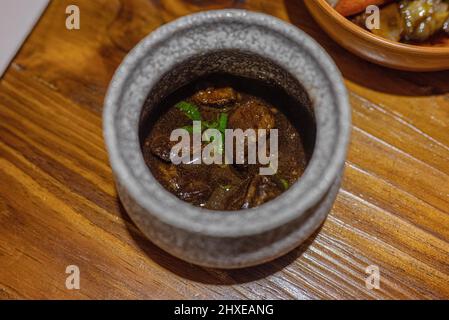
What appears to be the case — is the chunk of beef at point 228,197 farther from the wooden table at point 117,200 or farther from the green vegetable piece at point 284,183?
the wooden table at point 117,200

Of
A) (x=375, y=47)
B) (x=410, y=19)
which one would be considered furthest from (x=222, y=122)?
(x=410, y=19)

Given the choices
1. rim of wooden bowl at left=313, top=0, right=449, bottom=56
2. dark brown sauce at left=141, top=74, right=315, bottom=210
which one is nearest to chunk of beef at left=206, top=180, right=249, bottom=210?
dark brown sauce at left=141, top=74, right=315, bottom=210

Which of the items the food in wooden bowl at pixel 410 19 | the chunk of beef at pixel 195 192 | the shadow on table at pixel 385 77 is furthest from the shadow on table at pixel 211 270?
the food in wooden bowl at pixel 410 19

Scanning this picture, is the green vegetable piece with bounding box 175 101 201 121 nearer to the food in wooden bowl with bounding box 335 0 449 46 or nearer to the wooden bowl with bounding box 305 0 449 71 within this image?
the wooden bowl with bounding box 305 0 449 71

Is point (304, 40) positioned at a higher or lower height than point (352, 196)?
higher

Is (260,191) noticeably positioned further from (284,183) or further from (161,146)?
(161,146)
